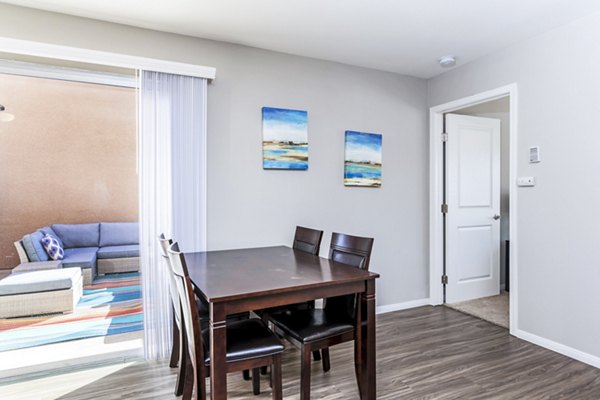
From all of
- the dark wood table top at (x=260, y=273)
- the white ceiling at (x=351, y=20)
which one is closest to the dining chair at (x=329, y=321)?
the dark wood table top at (x=260, y=273)

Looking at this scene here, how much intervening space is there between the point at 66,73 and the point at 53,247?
138 centimetres

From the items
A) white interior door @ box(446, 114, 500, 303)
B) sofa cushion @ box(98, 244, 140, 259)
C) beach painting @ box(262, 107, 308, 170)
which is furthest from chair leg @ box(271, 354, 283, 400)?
white interior door @ box(446, 114, 500, 303)

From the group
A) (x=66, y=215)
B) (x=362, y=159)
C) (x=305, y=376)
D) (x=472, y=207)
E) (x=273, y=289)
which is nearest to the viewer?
(x=273, y=289)

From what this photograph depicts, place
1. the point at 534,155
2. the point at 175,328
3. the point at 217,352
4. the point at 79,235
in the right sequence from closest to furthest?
the point at 217,352
the point at 175,328
the point at 534,155
the point at 79,235

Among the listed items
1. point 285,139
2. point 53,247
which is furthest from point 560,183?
point 53,247

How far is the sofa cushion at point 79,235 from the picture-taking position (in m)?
3.07

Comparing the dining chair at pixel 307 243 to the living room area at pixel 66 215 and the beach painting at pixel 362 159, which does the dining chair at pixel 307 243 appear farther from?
the living room area at pixel 66 215

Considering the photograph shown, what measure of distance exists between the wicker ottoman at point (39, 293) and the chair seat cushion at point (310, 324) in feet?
5.85

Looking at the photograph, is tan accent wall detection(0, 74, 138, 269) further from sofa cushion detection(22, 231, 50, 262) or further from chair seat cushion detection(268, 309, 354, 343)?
chair seat cushion detection(268, 309, 354, 343)

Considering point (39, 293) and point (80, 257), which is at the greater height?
point (80, 257)

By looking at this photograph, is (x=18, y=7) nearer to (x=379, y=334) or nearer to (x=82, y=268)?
(x=82, y=268)

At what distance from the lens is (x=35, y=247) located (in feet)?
9.04

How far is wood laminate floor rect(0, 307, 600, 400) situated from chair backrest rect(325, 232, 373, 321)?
0.48 metres

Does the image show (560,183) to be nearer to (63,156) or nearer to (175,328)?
(175,328)
